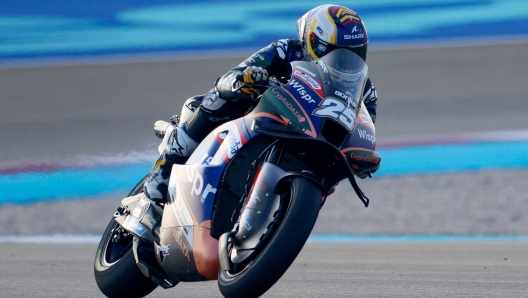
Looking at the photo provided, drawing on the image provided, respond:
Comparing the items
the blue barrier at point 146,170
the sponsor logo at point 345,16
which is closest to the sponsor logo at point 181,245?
the sponsor logo at point 345,16

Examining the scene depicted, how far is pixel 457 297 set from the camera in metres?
3.81

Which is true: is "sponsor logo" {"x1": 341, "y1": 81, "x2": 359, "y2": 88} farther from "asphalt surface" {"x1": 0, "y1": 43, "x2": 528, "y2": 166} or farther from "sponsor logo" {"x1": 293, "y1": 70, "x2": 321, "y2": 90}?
"asphalt surface" {"x1": 0, "y1": 43, "x2": 528, "y2": 166}

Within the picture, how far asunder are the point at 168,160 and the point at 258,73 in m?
0.80

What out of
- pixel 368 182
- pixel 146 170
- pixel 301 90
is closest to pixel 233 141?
pixel 301 90

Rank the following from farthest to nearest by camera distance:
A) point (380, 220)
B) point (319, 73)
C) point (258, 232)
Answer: point (380, 220) < point (319, 73) < point (258, 232)

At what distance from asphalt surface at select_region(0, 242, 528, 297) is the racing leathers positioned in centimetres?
71

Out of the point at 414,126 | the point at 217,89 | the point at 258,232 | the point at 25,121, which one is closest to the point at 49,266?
the point at 217,89

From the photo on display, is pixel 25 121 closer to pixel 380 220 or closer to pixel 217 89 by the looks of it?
pixel 380 220

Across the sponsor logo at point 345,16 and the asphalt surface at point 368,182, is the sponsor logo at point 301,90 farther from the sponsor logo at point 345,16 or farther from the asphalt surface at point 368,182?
the asphalt surface at point 368,182

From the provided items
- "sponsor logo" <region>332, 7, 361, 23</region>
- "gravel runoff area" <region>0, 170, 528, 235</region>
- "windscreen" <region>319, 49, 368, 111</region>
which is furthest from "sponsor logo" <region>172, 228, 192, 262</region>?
"gravel runoff area" <region>0, 170, 528, 235</region>

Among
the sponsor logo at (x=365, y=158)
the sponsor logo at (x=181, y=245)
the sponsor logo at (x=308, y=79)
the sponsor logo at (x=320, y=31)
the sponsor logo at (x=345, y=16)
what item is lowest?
the sponsor logo at (x=181, y=245)

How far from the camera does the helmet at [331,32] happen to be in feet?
11.5

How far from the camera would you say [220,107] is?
3.77m

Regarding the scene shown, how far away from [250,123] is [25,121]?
6536mm
